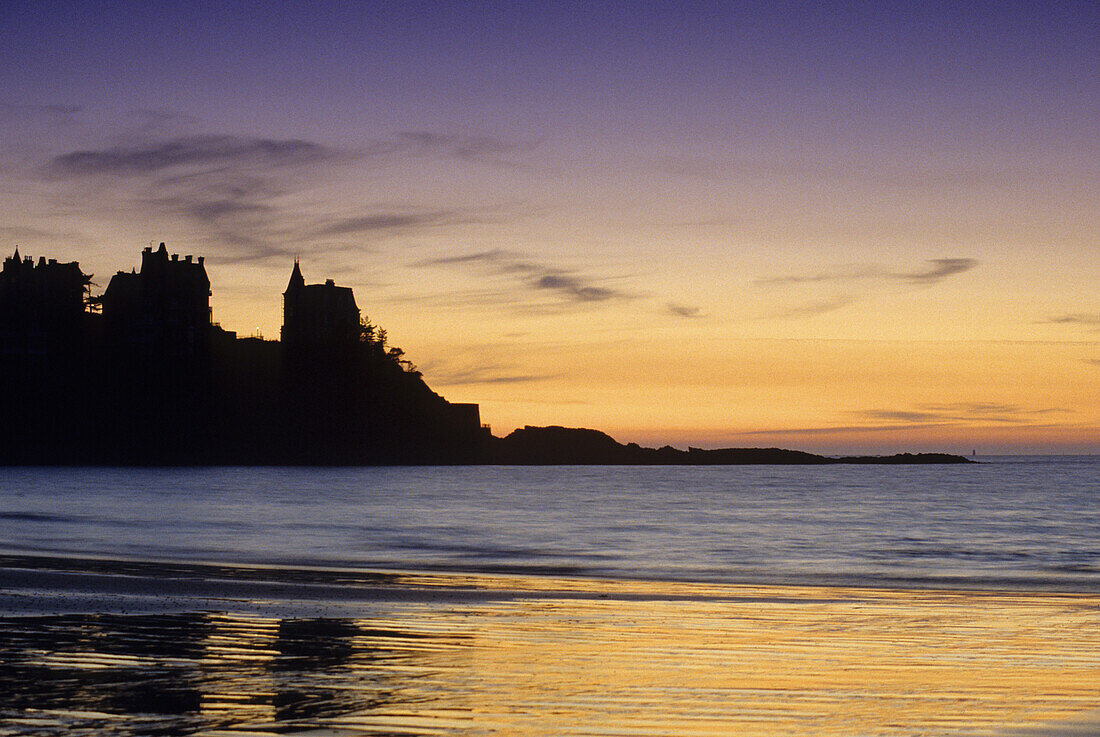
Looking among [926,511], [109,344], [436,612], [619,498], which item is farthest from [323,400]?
[436,612]

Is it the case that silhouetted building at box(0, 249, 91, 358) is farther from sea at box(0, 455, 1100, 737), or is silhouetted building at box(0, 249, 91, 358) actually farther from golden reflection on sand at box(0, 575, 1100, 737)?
golden reflection on sand at box(0, 575, 1100, 737)

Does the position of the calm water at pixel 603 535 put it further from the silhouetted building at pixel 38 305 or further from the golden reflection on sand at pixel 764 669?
the silhouetted building at pixel 38 305

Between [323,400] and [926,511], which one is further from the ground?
[323,400]

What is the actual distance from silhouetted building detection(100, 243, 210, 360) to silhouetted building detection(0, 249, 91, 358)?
6.84 meters

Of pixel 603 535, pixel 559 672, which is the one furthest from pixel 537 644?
pixel 603 535

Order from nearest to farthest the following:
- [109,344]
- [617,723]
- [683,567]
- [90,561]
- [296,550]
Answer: [617,723]
[90,561]
[683,567]
[296,550]
[109,344]

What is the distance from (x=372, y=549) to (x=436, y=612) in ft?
73.1

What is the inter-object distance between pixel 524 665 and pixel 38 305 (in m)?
183

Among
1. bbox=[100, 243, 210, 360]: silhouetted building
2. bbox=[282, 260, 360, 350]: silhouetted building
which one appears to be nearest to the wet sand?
bbox=[100, 243, 210, 360]: silhouetted building

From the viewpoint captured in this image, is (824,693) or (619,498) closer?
(824,693)

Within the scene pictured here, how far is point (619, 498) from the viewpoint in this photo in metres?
87.6

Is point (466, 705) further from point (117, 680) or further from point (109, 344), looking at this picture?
point (109, 344)

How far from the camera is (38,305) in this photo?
172 metres

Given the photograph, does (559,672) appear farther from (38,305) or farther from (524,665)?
(38,305)
